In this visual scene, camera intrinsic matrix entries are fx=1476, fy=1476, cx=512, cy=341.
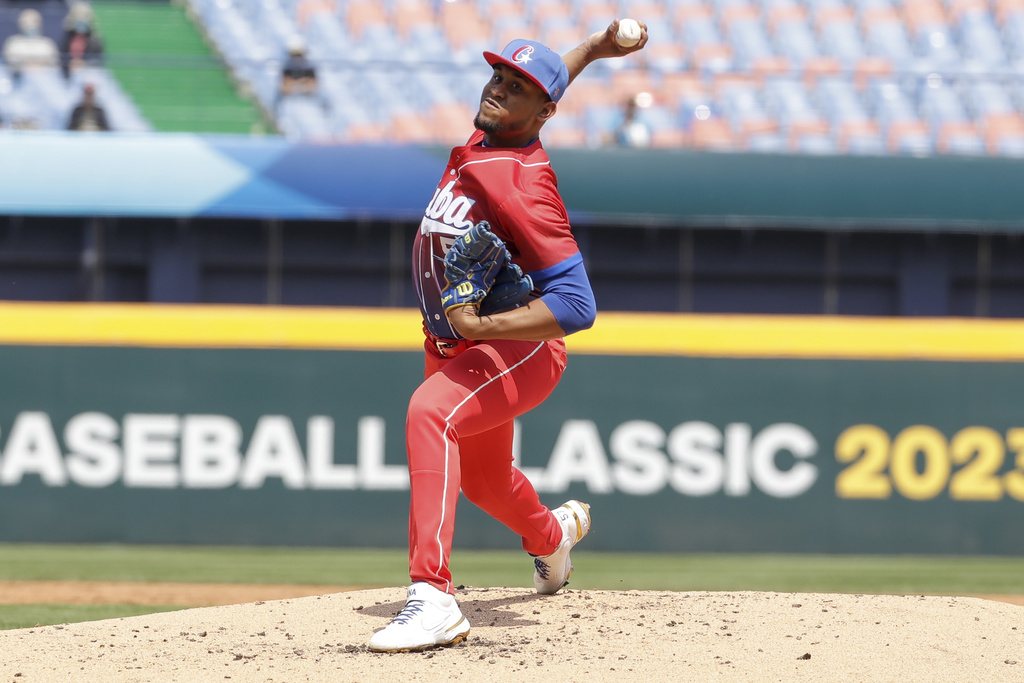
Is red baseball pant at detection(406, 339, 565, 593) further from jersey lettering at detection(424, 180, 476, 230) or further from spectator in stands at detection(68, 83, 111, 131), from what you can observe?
spectator in stands at detection(68, 83, 111, 131)

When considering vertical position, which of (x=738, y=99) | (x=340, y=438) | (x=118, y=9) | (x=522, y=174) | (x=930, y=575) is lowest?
(x=930, y=575)

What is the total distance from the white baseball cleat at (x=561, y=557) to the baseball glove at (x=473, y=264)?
4.39 ft

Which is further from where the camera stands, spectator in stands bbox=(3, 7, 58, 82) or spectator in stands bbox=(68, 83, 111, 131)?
spectator in stands bbox=(3, 7, 58, 82)

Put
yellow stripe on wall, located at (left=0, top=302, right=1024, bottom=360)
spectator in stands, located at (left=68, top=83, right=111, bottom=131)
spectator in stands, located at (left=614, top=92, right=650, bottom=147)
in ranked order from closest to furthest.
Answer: yellow stripe on wall, located at (left=0, top=302, right=1024, bottom=360) < spectator in stands, located at (left=68, top=83, right=111, bottom=131) < spectator in stands, located at (left=614, top=92, right=650, bottom=147)

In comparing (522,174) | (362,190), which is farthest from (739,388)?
(522,174)

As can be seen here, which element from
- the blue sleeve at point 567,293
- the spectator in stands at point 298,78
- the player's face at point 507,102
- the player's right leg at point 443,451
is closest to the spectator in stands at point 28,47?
the spectator in stands at point 298,78

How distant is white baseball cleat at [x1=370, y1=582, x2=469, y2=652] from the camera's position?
4.54 m

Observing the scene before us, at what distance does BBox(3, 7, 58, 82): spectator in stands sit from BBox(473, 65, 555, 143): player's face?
9.13m

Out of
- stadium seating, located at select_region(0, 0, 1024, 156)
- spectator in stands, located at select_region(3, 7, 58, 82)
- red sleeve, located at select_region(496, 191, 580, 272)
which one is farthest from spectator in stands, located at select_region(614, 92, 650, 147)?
red sleeve, located at select_region(496, 191, 580, 272)

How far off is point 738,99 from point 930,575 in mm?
5861

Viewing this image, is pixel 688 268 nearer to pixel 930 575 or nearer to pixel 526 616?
pixel 930 575

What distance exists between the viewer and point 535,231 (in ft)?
15.4

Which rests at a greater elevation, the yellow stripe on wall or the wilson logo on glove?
the yellow stripe on wall

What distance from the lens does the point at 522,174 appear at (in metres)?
4.76
